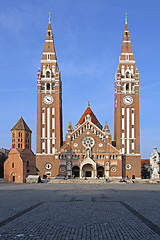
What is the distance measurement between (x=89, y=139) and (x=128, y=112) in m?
11.3

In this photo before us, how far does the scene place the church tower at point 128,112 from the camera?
226ft

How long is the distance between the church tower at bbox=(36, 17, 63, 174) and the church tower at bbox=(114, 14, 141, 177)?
14227mm

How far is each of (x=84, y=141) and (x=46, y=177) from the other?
12.1 metres

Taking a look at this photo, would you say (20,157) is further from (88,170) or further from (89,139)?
(88,170)

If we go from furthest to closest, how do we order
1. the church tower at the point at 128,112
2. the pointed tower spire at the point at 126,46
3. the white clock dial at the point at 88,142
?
the pointed tower spire at the point at 126,46 → the white clock dial at the point at 88,142 → the church tower at the point at 128,112

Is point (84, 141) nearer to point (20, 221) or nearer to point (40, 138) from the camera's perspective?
point (40, 138)

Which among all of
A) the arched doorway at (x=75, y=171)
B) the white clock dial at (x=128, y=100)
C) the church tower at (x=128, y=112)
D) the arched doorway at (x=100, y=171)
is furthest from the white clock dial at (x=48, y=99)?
the arched doorway at (x=100, y=171)

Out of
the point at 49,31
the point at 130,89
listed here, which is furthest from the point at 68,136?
the point at 49,31

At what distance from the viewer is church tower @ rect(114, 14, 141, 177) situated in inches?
2710

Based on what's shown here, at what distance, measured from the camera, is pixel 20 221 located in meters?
10.7

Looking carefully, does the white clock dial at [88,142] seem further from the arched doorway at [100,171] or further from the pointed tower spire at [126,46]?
the pointed tower spire at [126,46]

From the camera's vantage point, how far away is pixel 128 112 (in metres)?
70.7

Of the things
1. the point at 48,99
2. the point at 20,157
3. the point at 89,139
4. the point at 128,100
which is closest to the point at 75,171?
the point at 89,139

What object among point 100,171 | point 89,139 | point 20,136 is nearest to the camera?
point 20,136
